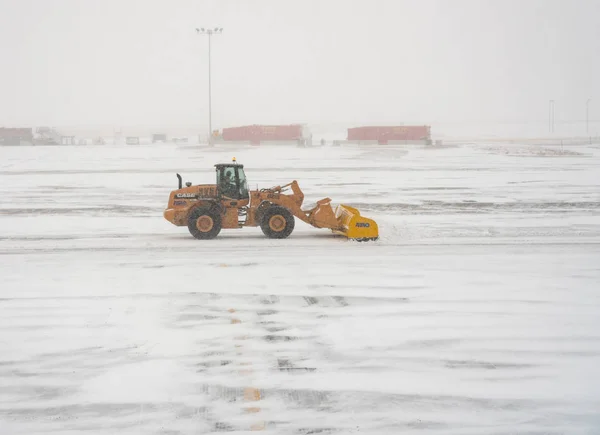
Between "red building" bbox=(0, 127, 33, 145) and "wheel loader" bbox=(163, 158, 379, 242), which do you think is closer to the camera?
"wheel loader" bbox=(163, 158, 379, 242)

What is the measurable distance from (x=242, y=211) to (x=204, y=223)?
104 cm

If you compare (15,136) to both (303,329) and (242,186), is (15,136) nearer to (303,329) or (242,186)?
(242,186)

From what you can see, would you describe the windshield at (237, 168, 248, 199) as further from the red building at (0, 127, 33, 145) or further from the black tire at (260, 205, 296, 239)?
the red building at (0, 127, 33, 145)

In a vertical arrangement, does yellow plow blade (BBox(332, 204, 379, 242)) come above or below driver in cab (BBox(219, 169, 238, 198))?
below

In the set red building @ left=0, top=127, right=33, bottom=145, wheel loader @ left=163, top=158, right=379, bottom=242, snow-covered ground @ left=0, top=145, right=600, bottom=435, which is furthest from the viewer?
red building @ left=0, top=127, right=33, bottom=145

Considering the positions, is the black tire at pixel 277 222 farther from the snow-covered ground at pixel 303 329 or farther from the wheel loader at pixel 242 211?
the snow-covered ground at pixel 303 329

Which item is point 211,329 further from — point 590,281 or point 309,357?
point 590,281

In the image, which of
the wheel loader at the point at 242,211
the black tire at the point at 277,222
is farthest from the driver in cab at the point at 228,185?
the black tire at the point at 277,222

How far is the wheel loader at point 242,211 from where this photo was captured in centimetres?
2039

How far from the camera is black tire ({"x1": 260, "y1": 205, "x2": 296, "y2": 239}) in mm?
20438

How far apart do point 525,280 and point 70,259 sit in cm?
968

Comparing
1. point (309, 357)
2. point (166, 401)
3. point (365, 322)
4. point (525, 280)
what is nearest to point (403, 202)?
point (525, 280)

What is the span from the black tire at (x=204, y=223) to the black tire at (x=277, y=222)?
1.15 metres

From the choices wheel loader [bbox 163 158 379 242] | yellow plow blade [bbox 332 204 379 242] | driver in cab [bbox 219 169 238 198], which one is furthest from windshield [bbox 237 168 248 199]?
yellow plow blade [bbox 332 204 379 242]
